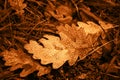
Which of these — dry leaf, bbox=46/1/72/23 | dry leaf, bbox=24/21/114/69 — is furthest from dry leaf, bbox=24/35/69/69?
dry leaf, bbox=46/1/72/23

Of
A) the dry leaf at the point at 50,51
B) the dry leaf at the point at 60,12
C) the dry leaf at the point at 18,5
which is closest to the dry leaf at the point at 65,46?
the dry leaf at the point at 50,51

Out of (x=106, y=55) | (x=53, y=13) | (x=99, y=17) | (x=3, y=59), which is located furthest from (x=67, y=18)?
(x=3, y=59)

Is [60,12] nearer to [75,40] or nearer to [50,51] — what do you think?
[75,40]

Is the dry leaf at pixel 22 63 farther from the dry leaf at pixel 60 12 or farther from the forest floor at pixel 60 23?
the dry leaf at pixel 60 12

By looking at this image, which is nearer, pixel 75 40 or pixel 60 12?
pixel 75 40

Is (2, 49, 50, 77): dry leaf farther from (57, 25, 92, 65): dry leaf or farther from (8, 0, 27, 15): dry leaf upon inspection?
(8, 0, 27, 15): dry leaf

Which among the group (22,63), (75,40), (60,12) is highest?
(60,12)

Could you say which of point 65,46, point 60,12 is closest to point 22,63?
point 65,46
